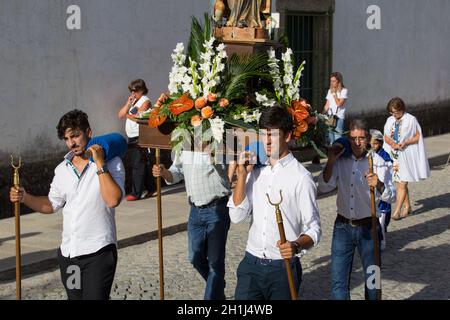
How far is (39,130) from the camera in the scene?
13.0 meters

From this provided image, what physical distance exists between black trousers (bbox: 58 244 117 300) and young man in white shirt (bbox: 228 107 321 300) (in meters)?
0.88

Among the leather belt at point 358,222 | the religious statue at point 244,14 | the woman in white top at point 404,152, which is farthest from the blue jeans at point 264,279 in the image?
the woman in white top at point 404,152

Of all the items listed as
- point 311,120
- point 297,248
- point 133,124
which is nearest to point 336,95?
point 133,124

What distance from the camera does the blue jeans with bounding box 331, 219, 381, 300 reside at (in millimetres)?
7680

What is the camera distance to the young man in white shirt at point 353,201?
7727 millimetres

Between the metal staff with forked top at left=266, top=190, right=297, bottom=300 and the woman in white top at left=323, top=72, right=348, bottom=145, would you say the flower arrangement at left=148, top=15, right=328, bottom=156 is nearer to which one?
the metal staff with forked top at left=266, top=190, right=297, bottom=300

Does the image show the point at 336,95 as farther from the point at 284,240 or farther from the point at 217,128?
the point at 284,240

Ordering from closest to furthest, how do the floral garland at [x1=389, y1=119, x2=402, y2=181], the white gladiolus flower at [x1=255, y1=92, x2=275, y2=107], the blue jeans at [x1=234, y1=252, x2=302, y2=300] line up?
the blue jeans at [x1=234, y1=252, x2=302, y2=300]
the white gladiolus flower at [x1=255, y1=92, x2=275, y2=107]
the floral garland at [x1=389, y1=119, x2=402, y2=181]

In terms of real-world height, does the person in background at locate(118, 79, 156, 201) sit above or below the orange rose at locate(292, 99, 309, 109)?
below

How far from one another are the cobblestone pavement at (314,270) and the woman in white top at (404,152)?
0.36m

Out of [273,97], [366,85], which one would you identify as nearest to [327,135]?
[273,97]

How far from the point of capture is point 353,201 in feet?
25.7

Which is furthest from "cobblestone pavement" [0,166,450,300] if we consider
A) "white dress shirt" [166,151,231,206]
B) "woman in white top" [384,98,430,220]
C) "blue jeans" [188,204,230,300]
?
"white dress shirt" [166,151,231,206]
